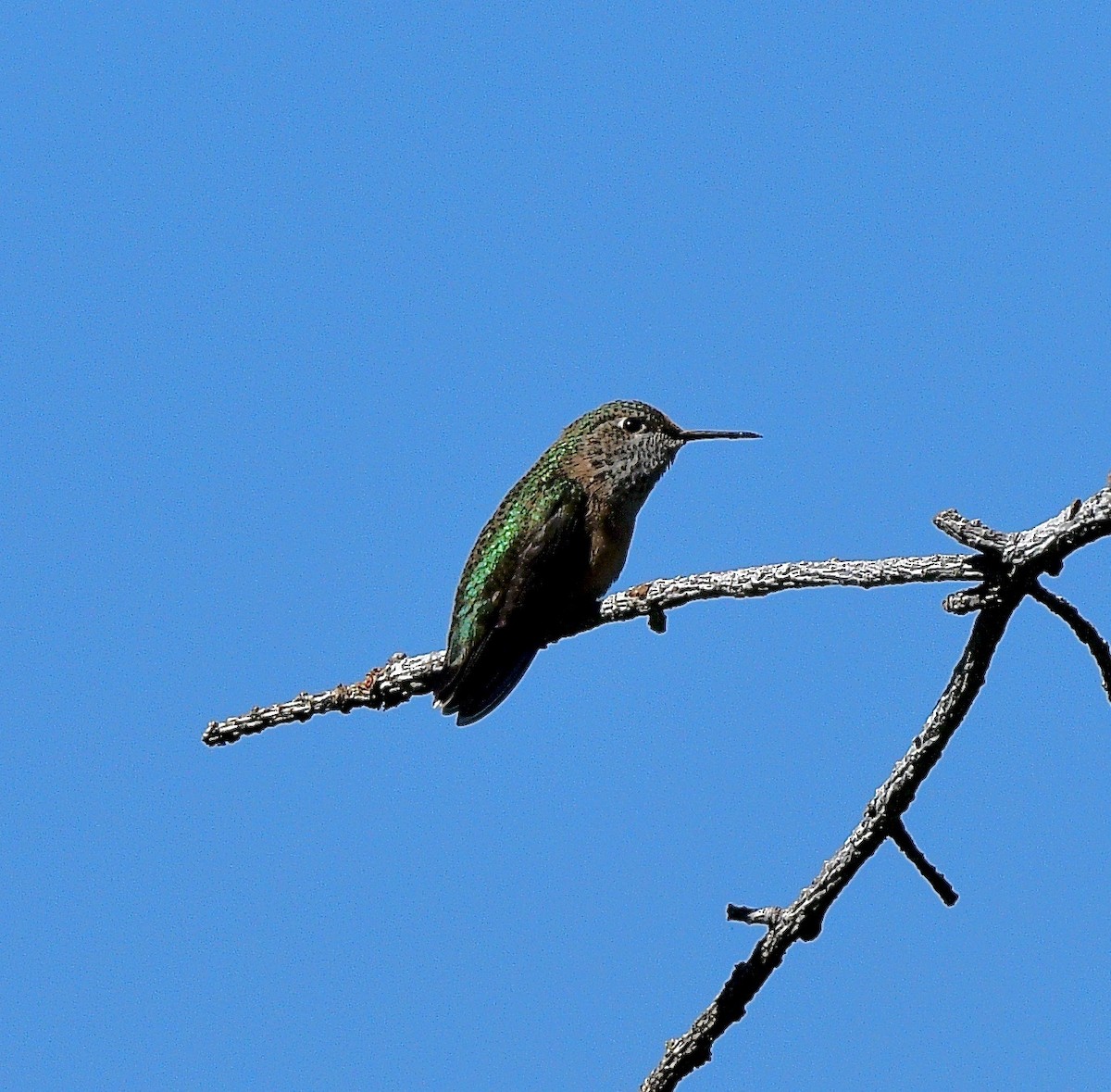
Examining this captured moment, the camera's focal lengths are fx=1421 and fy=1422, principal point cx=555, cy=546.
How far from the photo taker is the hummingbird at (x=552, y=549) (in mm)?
7387

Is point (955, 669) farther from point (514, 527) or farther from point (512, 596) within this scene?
point (514, 527)

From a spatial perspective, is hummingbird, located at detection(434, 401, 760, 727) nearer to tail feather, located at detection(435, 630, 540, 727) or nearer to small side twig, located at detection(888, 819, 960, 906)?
tail feather, located at detection(435, 630, 540, 727)

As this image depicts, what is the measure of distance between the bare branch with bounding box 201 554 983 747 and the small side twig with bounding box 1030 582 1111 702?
32 cm

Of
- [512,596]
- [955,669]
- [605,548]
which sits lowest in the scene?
[955,669]

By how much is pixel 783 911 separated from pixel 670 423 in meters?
4.56

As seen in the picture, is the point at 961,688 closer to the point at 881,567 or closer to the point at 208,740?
the point at 881,567

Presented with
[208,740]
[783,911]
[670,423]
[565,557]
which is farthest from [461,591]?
[783,911]

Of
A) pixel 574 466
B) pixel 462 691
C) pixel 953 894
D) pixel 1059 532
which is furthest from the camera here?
pixel 574 466

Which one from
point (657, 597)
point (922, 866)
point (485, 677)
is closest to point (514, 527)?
point (485, 677)

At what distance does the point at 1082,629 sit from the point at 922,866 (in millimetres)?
956

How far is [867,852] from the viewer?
4.48 meters

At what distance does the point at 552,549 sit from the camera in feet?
25.5

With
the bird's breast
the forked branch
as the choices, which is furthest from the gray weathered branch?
the bird's breast

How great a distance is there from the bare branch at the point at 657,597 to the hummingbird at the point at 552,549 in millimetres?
231
